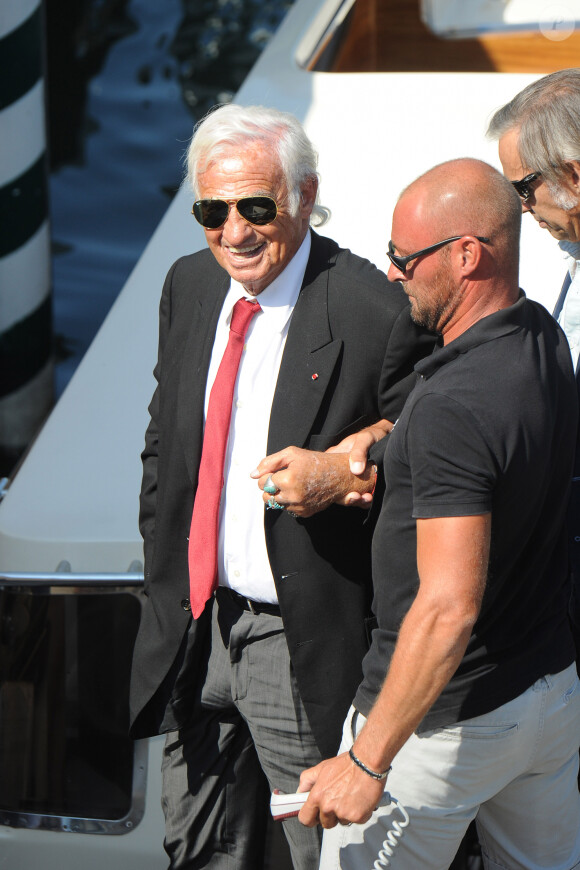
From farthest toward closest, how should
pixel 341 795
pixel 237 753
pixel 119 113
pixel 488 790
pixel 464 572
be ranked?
pixel 119 113 < pixel 237 753 < pixel 488 790 < pixel 341 795 < pixel 464 572

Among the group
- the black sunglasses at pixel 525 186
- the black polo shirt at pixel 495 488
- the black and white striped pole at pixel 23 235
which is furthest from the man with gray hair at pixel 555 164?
the black and white striped pole at pixel 23 235

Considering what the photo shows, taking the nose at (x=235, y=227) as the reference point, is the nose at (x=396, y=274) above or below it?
above

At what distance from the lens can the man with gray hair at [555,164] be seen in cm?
199

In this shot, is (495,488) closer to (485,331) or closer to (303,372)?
(485,331)

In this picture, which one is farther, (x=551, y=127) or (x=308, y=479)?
(x=551, y=127)

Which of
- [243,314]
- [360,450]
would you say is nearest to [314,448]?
[360,450]

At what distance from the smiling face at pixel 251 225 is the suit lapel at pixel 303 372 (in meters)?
0.10

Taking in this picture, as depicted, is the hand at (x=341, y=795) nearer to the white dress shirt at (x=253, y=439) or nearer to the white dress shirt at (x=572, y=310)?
the white dress shirt at (x=253, y=439)

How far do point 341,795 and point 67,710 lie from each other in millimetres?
796

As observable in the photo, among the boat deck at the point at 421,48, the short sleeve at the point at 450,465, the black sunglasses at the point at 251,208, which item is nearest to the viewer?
the short sleeve at the point at 450,465

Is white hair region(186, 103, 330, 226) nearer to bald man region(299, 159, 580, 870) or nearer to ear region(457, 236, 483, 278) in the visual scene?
bald man region(299, 159, 580, 870)

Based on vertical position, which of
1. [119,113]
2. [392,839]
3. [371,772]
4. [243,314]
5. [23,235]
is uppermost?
[243,314]

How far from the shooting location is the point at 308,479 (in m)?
1.85

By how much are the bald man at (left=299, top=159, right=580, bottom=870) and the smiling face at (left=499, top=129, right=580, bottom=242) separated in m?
0.33
